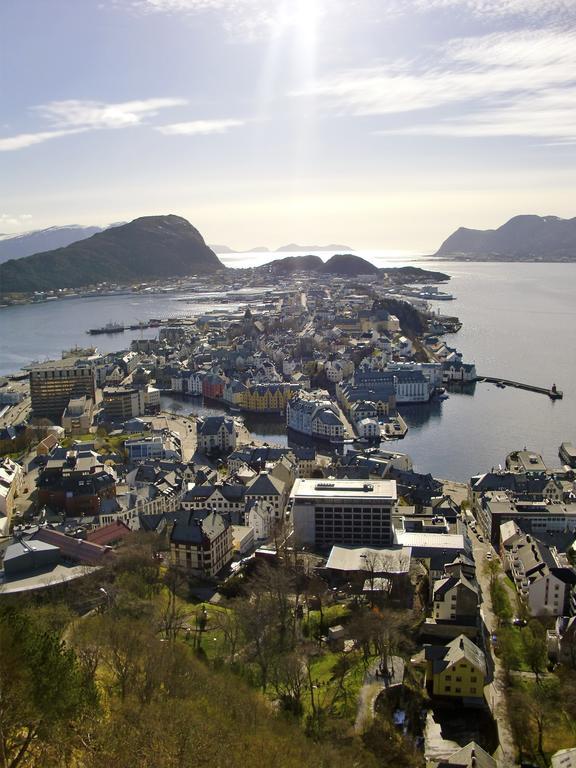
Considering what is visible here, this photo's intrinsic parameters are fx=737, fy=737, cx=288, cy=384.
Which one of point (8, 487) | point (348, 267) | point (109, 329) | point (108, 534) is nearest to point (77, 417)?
point (8, 487)

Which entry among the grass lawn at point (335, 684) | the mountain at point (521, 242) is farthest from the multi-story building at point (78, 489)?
the mountain at point (521, 242)

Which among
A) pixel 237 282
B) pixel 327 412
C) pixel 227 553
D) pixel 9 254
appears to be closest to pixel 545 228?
pixel 237 282

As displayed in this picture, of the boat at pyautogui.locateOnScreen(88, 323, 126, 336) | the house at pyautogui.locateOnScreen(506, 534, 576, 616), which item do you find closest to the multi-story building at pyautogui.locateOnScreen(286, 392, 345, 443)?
the house at pyautogui.locateOnScreen(506, 534, 576, 616)

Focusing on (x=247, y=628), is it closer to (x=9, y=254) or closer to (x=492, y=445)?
(x=492, y=445)

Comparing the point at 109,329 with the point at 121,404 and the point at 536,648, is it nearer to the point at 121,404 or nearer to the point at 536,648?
the point at 121,404

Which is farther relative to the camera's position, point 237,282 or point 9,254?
point 9,254
